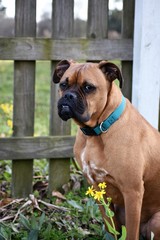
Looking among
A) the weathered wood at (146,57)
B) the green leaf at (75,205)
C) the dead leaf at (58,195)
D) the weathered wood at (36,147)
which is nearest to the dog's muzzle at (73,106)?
the green leaf at (75,205)

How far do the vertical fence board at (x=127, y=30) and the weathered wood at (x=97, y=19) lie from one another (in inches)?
7.5

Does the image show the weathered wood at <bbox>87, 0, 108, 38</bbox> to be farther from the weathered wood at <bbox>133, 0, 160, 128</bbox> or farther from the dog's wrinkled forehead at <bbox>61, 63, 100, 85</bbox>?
the dog's wrinkled forehead at <bbox>61, 63, 100, 85</bbox>

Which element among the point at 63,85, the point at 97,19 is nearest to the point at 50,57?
the point at 97,19

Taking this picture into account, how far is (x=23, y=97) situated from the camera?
4.91m

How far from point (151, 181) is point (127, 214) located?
0.32 metres

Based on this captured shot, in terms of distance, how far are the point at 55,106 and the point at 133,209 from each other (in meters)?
1.50

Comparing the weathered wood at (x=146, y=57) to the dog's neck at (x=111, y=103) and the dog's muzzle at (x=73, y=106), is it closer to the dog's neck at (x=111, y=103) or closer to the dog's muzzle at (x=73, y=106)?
the dog's neck at (x=111, y=103)

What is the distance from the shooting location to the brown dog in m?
3.77

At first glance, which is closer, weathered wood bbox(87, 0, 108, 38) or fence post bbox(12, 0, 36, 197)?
fence post bbox(12, 0, 36, 197)

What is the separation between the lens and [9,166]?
5.68m

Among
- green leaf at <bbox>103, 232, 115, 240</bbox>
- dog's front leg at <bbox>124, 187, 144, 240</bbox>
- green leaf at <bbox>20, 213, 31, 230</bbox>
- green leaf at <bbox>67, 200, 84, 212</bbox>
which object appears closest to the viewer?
dog's front leg at <bbox>124, 187, 144, 240</bbox>

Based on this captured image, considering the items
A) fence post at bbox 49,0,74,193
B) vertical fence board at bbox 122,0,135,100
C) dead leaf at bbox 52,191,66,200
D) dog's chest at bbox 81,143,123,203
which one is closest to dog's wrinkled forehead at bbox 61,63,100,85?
dog's chest at bbox 81,143,123,203

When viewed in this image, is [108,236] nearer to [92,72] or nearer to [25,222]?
[25,222]

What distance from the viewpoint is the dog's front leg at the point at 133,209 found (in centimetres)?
381
